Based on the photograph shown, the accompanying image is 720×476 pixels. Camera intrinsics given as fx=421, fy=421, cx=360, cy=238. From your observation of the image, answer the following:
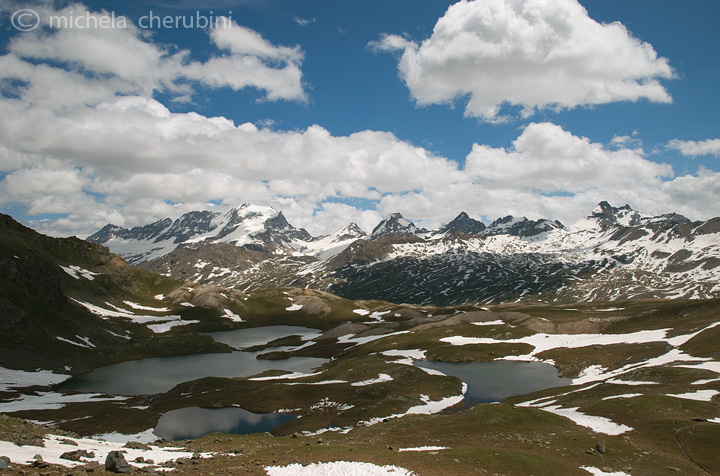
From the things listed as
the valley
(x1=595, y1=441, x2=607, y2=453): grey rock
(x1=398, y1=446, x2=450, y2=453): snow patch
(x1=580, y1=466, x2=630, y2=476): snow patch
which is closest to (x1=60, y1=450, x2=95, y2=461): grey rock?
the valley

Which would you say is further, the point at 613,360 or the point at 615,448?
the point at 613,360

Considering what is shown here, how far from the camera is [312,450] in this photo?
3944 cm

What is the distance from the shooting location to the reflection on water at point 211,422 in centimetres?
6844

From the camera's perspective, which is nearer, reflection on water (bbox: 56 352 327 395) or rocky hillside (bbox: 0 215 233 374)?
reflection on water (bbox: 56 352 327 395)

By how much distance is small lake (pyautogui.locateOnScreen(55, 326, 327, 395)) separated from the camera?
10600cm

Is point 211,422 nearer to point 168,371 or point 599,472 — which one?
point 599,472

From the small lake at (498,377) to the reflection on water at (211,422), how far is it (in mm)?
36342

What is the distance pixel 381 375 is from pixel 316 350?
69563mm

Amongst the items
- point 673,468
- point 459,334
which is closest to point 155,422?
point 673,468

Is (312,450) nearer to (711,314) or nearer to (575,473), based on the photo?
(575,473)

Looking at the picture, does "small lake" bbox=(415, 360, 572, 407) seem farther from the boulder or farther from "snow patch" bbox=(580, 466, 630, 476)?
the boulder

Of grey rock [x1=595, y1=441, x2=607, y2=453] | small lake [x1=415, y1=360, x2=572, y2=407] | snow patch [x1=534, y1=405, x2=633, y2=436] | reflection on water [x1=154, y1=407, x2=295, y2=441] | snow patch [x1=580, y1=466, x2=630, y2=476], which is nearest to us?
snow patch [x1=580, y1=466, x2=630, y2=476]

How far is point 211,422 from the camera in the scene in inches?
2918

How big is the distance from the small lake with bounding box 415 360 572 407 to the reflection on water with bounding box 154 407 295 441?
36342 millimetres
